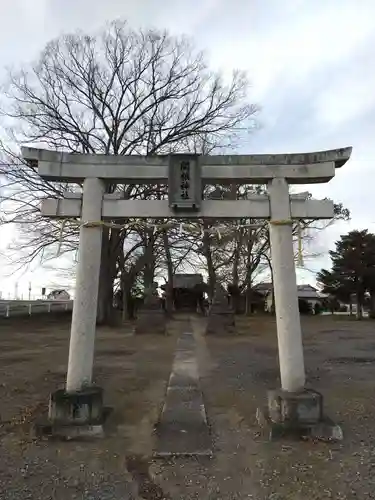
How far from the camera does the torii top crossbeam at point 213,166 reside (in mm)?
6141

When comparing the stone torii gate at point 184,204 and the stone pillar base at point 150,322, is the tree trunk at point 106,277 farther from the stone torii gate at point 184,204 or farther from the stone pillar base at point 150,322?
the stone torii gate at point 184,204

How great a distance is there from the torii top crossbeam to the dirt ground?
3.38 m

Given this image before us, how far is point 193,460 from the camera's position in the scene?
4883 millimetres

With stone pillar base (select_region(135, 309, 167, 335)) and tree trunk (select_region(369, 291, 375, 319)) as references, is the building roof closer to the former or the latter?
tree trunk (select_region(369, 291, 375, 319))

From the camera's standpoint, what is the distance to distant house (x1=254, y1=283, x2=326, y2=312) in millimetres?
42725

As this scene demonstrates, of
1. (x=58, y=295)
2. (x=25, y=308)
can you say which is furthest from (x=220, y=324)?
(x=58, y=295)

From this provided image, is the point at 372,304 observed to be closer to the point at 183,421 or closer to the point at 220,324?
the point at 220,324

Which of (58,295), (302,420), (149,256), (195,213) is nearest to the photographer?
(302,420)

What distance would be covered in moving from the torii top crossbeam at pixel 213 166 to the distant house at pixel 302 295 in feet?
97.0

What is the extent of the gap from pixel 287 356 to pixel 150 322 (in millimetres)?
13898

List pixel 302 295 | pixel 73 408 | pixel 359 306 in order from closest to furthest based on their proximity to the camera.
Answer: pixel 73 408
pixel 359 306
pixel 302 295

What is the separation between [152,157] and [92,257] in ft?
5.21

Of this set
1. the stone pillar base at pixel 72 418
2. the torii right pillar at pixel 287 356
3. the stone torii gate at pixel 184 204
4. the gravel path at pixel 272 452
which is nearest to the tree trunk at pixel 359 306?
the gravel path at pixel 272 452

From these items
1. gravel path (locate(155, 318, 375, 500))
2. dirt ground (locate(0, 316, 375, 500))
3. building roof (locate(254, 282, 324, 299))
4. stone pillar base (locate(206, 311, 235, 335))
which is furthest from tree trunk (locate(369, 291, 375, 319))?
gravel path (locate(155, 318, 375, 500))
